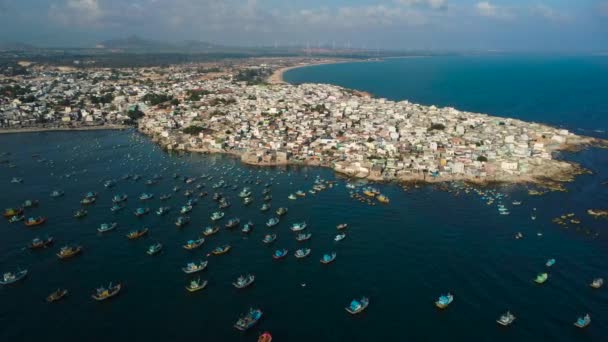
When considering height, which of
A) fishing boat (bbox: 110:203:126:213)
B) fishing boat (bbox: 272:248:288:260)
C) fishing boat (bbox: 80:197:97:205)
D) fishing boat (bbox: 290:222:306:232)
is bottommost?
fishing boat (bbox: 272:248:288:260)

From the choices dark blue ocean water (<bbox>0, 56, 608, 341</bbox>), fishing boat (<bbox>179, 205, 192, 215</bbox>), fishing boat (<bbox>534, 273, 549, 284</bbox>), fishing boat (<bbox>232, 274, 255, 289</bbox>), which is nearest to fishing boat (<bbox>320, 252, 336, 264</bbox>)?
dark blue ocean water (<bbox>0, 56, 608, 341</bbox>)

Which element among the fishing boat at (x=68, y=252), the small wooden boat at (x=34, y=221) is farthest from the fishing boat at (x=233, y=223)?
the small wooden boat at (x=34, y=221)

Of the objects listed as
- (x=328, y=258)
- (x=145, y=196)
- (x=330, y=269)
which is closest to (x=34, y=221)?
(x=145, y=196)

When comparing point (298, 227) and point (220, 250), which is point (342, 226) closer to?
point (298, 227)

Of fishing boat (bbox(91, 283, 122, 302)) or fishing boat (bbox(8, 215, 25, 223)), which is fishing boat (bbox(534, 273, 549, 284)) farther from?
fishing boat (bbox(8, 215, 25, 223))

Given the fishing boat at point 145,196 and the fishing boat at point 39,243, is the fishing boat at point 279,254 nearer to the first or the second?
the fishing boat at point 145,196
